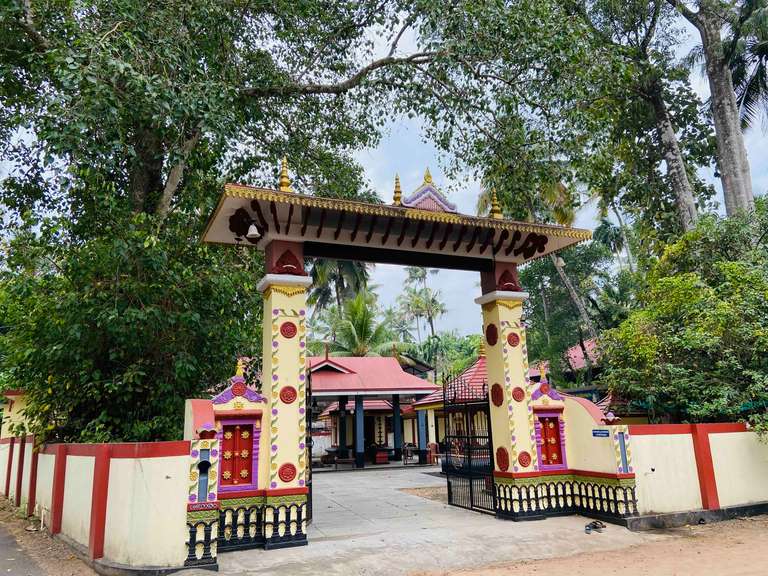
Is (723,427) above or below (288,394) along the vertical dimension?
below

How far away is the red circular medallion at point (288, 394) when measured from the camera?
277 inches

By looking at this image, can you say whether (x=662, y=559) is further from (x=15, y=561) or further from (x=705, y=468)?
(x=15, y=561)

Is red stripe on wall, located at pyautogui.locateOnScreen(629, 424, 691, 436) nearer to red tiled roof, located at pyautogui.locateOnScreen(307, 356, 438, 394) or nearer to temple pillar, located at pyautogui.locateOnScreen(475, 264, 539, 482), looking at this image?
temple pillar, located at pyautogui.locateOnScreen(475, 264, 539, 482)

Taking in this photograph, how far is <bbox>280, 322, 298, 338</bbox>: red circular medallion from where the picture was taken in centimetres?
725

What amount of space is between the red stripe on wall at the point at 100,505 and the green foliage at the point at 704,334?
8.80 meters

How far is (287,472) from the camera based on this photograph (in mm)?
6848

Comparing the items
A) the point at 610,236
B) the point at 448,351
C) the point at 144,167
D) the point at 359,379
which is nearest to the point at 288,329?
the point at 144,167

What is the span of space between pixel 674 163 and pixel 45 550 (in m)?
16.3

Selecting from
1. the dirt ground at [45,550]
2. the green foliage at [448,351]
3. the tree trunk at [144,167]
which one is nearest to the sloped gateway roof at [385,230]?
the tree trunk at [144,167]

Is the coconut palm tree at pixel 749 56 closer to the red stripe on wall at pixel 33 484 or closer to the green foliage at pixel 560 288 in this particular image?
the green foliage at pixel 560 288

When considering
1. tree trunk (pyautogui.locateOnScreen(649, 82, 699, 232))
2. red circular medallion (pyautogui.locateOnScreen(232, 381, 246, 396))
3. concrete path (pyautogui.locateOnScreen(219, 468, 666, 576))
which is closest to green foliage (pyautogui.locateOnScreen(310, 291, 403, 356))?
tree trunk (pyautogui.locateOnScreen(649, 82, 699, 232))

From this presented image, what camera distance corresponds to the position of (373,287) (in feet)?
135

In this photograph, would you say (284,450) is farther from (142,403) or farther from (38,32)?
(38,32)

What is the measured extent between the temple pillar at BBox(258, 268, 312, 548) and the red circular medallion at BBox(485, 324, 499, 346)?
319cm
